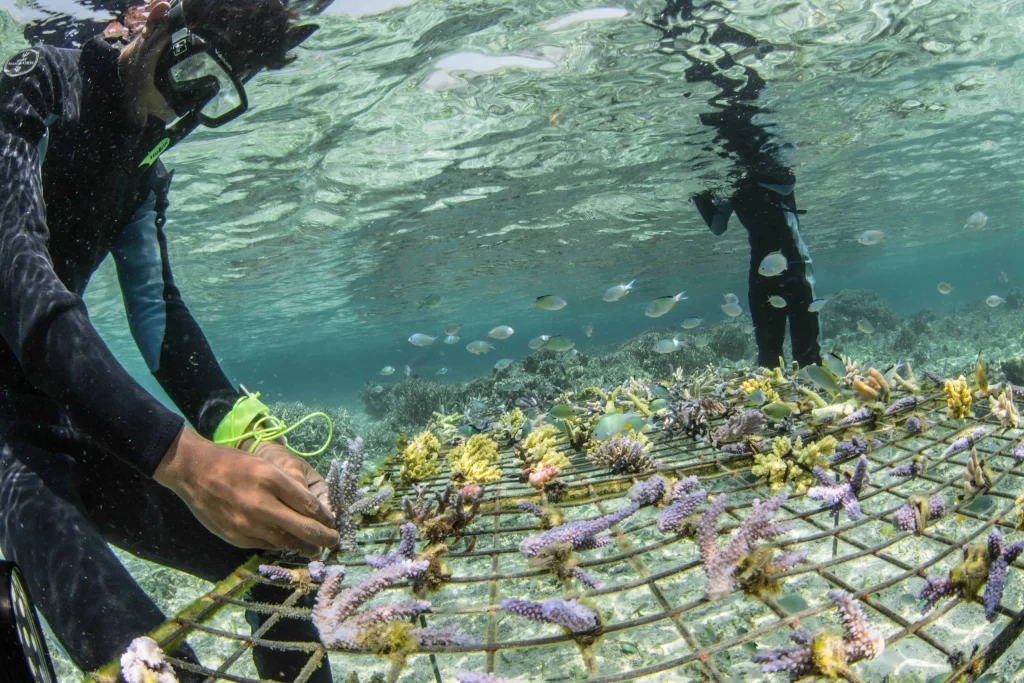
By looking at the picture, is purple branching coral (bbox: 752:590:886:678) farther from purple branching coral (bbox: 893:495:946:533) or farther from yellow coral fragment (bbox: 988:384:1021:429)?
yellow coral fragment (bbox: 988:384:1021:429)

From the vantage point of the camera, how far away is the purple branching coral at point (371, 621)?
163 cm

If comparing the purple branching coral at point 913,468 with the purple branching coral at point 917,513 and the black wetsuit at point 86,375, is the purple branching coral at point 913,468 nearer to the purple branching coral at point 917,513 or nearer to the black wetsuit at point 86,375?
the purple branching coral at point 917,513

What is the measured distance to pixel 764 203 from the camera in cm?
923

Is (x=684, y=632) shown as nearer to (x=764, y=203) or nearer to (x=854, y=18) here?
(x=764, y=203)

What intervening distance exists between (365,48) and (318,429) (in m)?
Result: 9.44

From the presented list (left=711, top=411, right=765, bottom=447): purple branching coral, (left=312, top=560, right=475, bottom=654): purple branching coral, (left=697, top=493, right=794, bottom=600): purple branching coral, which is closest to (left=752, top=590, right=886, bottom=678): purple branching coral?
(left=697, top=493, right=794, bottom=600): purple branching coral

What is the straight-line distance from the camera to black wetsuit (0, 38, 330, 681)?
1.94 metres

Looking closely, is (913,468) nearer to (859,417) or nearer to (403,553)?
(859,417)

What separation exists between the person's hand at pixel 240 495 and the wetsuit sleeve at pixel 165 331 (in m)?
1.37

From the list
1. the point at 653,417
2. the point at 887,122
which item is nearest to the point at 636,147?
the point at 887,122

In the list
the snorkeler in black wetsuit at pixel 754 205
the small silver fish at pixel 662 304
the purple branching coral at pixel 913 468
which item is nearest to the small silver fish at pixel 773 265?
the snorkeler in black wetsuit at pixel 754 205

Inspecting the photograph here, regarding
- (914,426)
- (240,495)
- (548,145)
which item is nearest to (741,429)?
(914,426)

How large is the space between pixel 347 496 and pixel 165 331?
194cm

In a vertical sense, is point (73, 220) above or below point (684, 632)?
above
